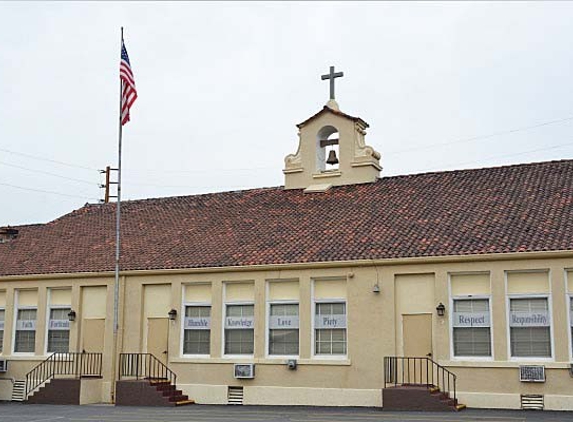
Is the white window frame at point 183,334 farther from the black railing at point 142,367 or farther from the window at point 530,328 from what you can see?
the window at point 530,328

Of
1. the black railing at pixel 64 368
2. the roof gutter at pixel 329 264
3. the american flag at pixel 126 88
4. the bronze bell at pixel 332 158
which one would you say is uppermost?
the american flag at pixel 126 88

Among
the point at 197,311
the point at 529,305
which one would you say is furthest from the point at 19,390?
the point at 529,305

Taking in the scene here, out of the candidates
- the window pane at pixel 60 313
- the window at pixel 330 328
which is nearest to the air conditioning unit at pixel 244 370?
the window at pixel 330 328

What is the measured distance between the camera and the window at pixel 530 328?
66.3 ft

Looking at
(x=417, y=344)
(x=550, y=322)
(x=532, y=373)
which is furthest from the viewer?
(x=417, y=344)

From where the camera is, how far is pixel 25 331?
88.6 ft

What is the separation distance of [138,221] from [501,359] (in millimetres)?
13707

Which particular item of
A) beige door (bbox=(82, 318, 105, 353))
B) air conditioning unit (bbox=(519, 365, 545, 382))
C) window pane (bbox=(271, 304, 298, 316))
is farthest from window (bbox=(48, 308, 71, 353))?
air conditioning unit (bbox=(519, 365, 545, 382))

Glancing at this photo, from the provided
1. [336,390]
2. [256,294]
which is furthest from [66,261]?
[336,390]

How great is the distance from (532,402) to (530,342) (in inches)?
56.4

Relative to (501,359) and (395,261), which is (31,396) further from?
(501,359)

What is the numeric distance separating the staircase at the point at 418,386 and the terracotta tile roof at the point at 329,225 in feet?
9.18

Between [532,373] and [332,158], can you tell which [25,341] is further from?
[532,373]

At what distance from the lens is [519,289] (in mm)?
20641
